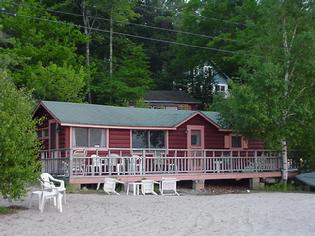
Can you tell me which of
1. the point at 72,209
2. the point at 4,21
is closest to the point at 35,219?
the point at 72,209

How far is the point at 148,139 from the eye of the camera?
984 inches

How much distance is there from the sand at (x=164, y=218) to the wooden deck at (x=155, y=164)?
3.12 metres

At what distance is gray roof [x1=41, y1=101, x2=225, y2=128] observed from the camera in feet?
73.3

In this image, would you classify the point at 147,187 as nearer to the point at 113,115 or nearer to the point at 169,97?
the point at 113,115

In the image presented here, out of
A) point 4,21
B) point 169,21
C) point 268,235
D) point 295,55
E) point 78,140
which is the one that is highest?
point 169,21

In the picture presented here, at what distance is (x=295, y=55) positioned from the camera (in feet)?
80.6

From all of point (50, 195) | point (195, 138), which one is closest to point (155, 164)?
point (195, 138)

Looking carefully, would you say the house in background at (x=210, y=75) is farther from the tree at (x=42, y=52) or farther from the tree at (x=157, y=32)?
the tree at (x=42, y=52)

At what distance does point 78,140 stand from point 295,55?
10.6 m

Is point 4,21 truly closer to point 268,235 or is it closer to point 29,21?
point 29,21

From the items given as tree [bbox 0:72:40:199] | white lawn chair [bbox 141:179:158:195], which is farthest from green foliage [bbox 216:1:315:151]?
tree [bbox 0:72:40:199]

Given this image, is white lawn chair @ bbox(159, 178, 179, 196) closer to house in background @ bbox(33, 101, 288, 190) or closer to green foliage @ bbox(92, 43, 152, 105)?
house in background @ bbox(33, 101, 288, 190)

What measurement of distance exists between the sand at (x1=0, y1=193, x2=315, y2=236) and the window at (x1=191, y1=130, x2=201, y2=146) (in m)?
9.35

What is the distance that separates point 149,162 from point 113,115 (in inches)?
152
